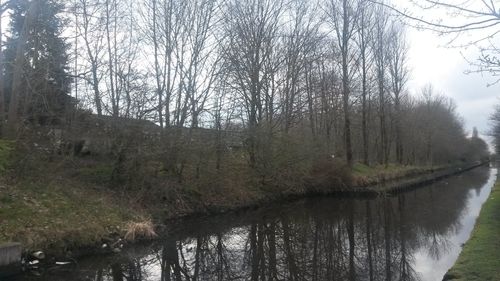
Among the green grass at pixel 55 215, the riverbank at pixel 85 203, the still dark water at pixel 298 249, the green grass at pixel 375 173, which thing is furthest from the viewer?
the green grass at pixel 375 173

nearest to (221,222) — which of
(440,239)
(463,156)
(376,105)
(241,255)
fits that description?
(241,255)

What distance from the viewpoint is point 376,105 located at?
46.8m

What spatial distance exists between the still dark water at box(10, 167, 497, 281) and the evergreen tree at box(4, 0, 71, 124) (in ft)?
22.2

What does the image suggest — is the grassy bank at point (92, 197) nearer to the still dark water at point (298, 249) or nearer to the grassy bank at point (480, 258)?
the still dark water at point (298, 249)

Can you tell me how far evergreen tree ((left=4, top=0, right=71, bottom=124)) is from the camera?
1600cm

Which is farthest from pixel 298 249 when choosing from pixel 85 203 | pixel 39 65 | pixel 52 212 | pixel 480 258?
pixel 39 65

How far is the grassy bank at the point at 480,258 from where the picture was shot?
8.33 meters

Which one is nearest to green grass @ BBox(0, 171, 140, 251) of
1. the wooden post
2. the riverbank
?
the riverbank

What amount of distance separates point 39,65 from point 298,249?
11214 mm

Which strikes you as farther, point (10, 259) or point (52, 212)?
point (52, 212)

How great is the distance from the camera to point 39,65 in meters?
16.8

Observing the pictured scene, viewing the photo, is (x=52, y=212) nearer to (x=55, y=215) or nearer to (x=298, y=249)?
(x=55, y=215)

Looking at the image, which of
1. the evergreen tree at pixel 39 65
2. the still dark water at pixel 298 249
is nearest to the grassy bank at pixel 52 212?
the still dark water at pixel 298 249

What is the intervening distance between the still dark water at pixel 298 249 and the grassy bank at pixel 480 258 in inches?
38.2
